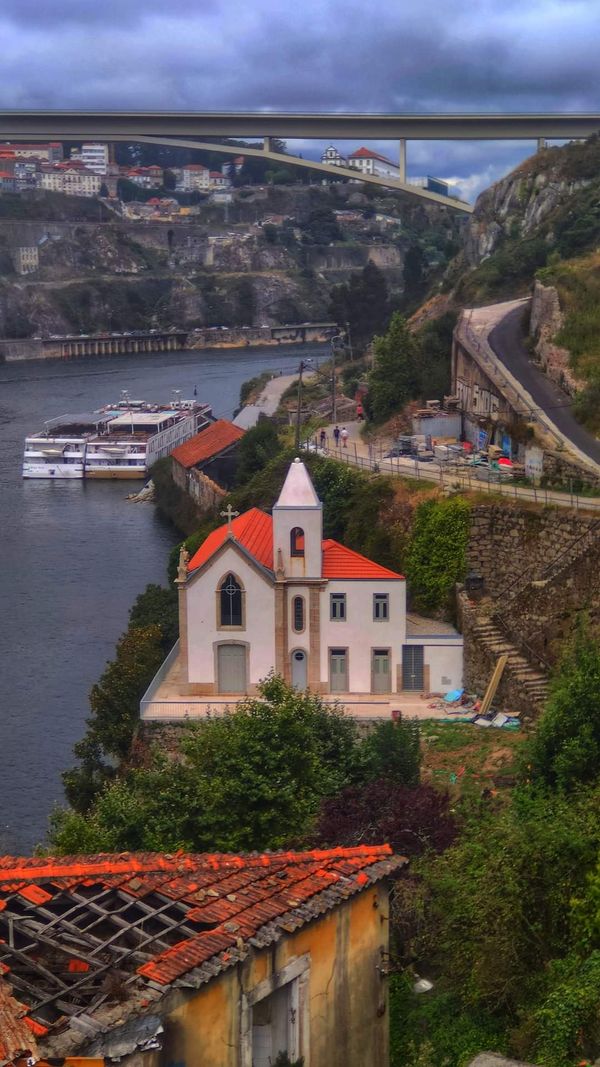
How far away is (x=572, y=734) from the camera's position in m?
10.1

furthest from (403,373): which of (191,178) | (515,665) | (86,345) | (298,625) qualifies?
(191,178)

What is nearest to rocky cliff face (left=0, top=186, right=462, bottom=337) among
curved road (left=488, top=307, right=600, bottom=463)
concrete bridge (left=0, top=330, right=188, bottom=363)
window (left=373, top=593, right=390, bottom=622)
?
concrete bridge (left=0, top=330, right=188, bottom=363)

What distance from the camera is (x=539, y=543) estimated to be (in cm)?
1577

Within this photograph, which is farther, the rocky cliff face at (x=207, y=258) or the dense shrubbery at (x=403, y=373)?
the rocky cliff face at (x=207, y=258)

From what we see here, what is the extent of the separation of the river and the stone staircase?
4.88 meters

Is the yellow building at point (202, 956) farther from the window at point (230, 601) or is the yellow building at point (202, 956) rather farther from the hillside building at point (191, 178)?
the hillside building at point (191, 178)

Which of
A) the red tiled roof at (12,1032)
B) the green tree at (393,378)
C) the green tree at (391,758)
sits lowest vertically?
the green tree at (391,758)

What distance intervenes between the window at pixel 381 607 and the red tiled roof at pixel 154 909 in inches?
343

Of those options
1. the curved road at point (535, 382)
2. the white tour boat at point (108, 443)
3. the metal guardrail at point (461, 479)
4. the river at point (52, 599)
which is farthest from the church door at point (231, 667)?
the white tour boat at point (108, 443)

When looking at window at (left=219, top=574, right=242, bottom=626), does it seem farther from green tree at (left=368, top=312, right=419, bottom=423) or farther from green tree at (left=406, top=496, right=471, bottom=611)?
green tree at (left=368, top=312, right=419, bottom=423)

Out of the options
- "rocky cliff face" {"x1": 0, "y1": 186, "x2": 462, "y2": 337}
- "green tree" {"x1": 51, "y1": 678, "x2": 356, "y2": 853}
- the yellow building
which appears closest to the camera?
the yellow building

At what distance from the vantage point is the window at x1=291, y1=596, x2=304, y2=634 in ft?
49.4

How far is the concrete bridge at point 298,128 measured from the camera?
2435 inches

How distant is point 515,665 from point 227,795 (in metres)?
5.71
